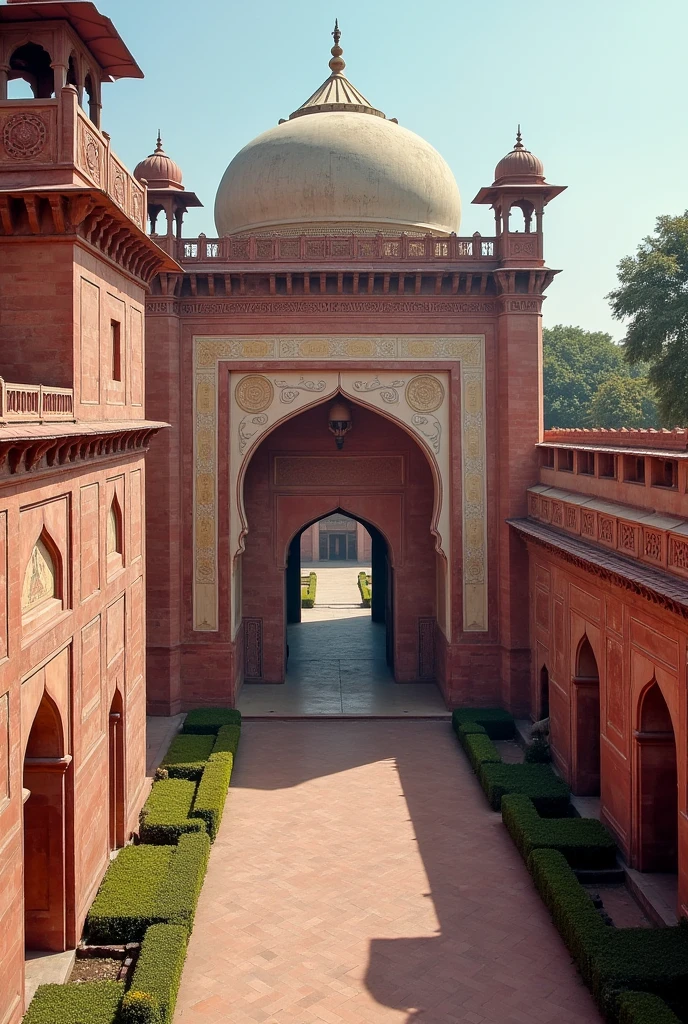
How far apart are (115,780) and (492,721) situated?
6551mm

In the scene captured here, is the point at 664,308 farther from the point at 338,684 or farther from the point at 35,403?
the point at 35,403

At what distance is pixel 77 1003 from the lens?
7797 mm

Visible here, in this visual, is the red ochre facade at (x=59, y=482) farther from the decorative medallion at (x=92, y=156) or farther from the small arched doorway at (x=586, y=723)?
the small arched doorway at (x=586, y=723)

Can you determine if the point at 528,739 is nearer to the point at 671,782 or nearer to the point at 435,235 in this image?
the point at 671,782

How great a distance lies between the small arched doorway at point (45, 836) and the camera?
884 centimetres

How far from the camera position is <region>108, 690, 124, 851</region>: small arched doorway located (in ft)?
36.7

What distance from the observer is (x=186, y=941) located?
9023 millimetres

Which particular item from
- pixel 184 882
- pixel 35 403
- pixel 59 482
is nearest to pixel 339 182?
pixel 59 482

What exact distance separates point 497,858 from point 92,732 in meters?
4.75

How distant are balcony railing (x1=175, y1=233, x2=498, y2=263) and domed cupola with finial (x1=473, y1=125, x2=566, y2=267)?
1.19 ft

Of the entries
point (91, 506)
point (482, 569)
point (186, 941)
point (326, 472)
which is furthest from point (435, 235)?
point (186, 941)

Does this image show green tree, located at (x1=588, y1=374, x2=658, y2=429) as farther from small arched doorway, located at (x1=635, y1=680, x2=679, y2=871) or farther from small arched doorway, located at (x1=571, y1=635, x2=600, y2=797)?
small arched doorway, located at (x1=635, y1=680, x2=679, y2=871)

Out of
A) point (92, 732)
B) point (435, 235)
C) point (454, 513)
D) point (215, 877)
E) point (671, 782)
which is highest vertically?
point (435, 235)

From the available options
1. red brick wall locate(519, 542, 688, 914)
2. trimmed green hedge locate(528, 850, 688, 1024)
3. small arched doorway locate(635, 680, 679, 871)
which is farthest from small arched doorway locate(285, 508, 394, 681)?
trimmed green hedge locate(528, 850, 688, 1024)
